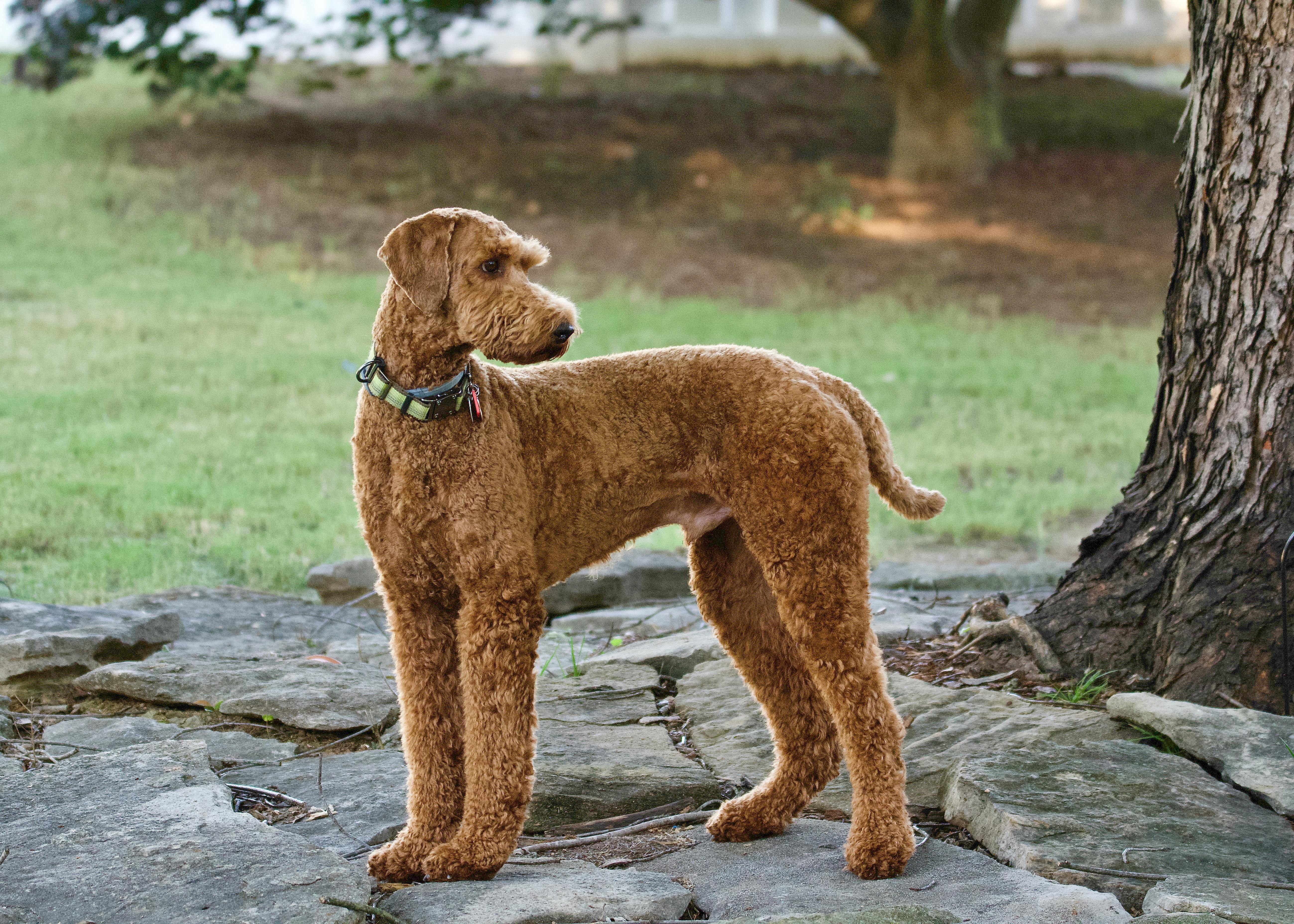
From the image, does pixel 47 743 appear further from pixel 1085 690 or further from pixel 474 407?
pixel 1085 690

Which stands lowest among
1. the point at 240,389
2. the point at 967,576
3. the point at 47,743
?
the point at 967,576

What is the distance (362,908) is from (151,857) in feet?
1.62

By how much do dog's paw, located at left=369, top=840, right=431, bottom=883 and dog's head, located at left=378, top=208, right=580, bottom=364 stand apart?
1104 millimetres

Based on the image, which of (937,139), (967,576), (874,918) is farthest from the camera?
(937,139)

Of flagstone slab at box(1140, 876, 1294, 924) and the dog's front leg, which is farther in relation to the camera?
the dog's front leg

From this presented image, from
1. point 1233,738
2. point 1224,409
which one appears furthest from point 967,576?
point 1233,738

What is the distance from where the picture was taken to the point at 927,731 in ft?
11.3

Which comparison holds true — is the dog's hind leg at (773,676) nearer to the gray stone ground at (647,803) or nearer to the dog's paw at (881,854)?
the gray stone ground at (647,803)

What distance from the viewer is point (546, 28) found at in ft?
40.6

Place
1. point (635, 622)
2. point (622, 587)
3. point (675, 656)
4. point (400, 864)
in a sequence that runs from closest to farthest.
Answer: point (400, 864)
point (675, 656)
point (635, 622)
point (622, 587)

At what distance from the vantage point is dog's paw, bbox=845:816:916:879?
8.87 feet

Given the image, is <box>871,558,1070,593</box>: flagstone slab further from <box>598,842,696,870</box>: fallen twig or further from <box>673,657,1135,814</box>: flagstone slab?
<box>598,842,696,870</box>: fallen twig

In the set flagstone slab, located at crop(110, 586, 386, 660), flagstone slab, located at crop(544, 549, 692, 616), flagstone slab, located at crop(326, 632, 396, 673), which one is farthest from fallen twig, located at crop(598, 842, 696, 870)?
flagstone slab, located at crop(544, 549, 692, 616)

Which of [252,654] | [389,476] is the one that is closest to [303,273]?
[252,654]
